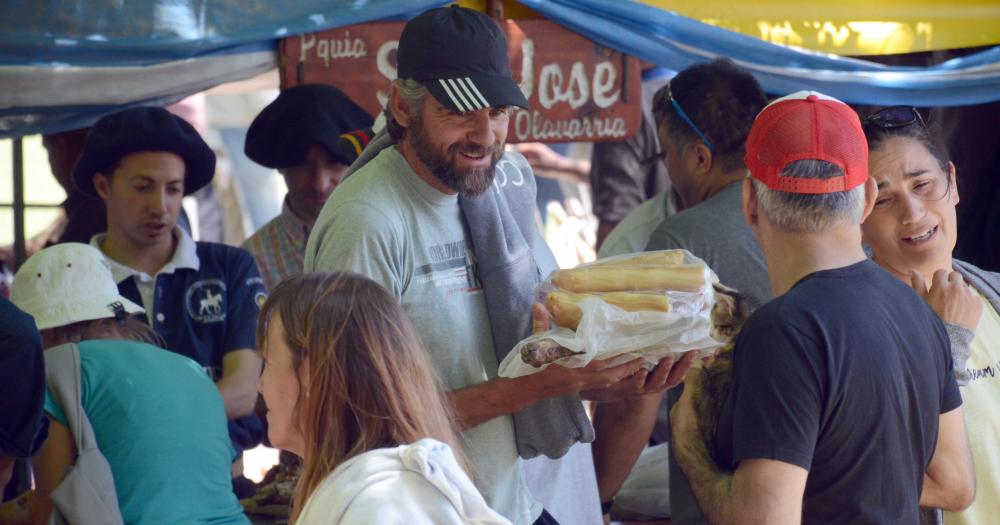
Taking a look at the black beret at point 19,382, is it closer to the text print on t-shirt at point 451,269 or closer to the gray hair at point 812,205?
the text print on t-shirt at point 451,269

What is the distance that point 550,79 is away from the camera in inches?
165

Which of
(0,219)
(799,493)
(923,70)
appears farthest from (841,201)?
(0,219)

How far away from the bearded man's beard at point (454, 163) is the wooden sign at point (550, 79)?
1.33 m

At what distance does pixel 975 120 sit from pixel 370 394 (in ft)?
12.3

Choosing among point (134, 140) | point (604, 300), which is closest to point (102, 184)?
point (134, 140)

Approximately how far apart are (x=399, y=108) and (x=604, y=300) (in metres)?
0.63

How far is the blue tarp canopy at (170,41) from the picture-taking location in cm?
368

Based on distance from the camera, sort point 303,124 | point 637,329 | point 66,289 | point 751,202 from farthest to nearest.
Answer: point 303,124 → point 66,289 → point 637,329 → point 751,202

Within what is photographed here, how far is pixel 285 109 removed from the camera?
13.1 feet

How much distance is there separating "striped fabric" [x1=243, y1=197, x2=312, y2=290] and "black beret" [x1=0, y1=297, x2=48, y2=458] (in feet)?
5.25

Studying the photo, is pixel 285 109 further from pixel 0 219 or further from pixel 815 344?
pixel 0 219

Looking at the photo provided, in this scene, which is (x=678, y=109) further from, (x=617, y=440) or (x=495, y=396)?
(x=495, y=396)

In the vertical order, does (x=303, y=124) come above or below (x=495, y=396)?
above

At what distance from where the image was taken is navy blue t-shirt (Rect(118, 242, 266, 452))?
3.56 metres
